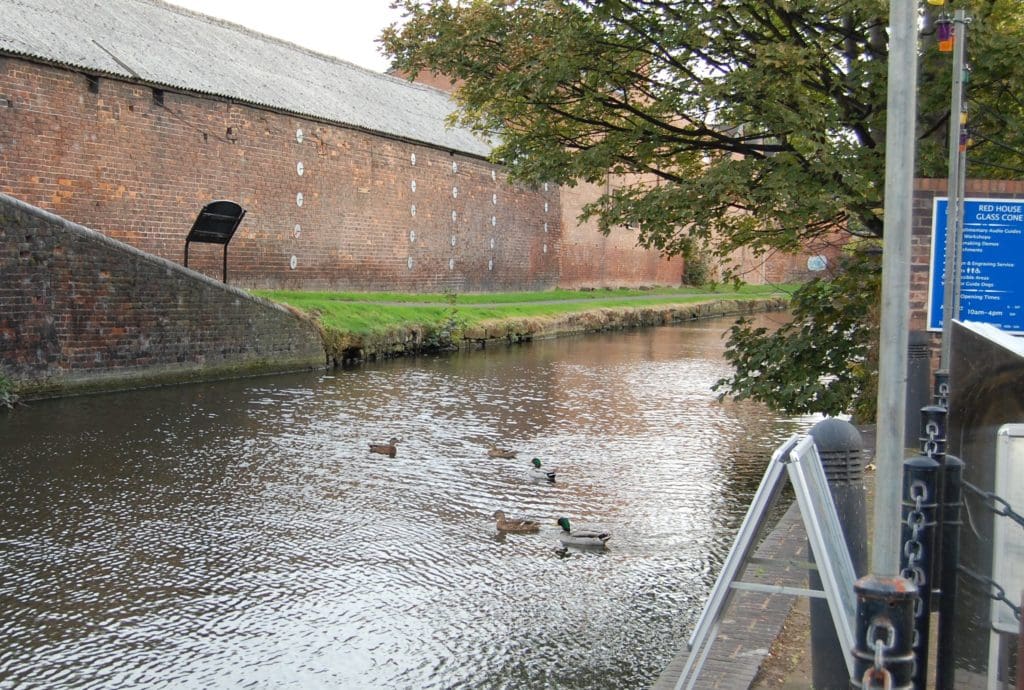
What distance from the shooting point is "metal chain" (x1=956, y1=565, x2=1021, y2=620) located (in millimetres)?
3453

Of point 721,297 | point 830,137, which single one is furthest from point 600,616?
point 721,297

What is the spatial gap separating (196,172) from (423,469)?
16.4 m

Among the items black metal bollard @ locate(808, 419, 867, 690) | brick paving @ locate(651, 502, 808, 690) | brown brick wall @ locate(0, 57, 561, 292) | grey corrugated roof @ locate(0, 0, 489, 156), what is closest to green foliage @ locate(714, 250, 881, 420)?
brick paving @ locate(651, 502, 808, 690)

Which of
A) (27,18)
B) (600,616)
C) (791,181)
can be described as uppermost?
(27,18)

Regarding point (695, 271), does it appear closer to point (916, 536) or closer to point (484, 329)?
point (484, 329)

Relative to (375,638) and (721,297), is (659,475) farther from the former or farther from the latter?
(721,297)

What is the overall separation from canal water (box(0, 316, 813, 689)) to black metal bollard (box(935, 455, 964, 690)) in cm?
190

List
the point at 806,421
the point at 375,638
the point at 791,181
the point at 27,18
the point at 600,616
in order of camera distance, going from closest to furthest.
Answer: the point at 375,638 → the point at 600,616 → the point at 791,181 → the point at 806,421 → the point at 27,18

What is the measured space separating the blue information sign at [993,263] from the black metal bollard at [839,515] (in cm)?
403

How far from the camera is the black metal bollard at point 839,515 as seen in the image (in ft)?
13.9

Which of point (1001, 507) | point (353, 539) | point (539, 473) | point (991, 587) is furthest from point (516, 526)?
point (1001, 507)

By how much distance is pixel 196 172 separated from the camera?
81.5 ft

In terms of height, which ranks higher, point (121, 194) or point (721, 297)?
point (121, 194)

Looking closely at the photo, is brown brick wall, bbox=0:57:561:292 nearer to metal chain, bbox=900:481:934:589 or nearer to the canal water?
the canal water
